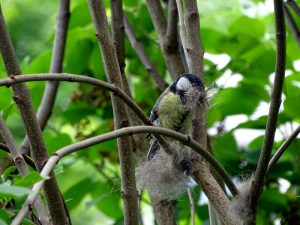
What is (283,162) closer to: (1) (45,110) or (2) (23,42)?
(1) (45,110)

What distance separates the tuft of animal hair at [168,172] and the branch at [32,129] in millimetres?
260

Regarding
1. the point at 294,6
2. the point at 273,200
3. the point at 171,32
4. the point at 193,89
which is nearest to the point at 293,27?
the point at 294,6

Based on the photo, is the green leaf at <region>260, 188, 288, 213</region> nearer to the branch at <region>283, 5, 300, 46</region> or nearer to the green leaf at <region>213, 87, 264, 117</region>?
the green leaf at <region>213, 87, 264, 117</region>

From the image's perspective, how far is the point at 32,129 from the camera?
1082 millimetres

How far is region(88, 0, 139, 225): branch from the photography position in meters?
1.21

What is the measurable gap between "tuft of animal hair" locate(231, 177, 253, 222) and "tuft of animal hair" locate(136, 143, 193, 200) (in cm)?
11

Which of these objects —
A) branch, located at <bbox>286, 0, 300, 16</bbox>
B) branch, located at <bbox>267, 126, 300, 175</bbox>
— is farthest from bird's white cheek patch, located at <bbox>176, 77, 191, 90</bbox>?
branch, located at <bbox>286, 0, 300, 16</bbox>

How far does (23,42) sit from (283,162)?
1787 millimetres

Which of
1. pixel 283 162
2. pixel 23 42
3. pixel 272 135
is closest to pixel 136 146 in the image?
pixel 283 162

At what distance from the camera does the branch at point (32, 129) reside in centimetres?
108

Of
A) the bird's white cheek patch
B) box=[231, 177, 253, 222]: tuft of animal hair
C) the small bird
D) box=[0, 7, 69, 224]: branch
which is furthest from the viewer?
the small bird

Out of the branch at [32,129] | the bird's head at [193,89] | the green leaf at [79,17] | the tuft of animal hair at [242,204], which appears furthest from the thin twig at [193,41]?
the green leaf at [79,17]

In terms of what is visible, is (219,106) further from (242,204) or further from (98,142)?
(98,142)

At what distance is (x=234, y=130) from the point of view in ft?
6.06
